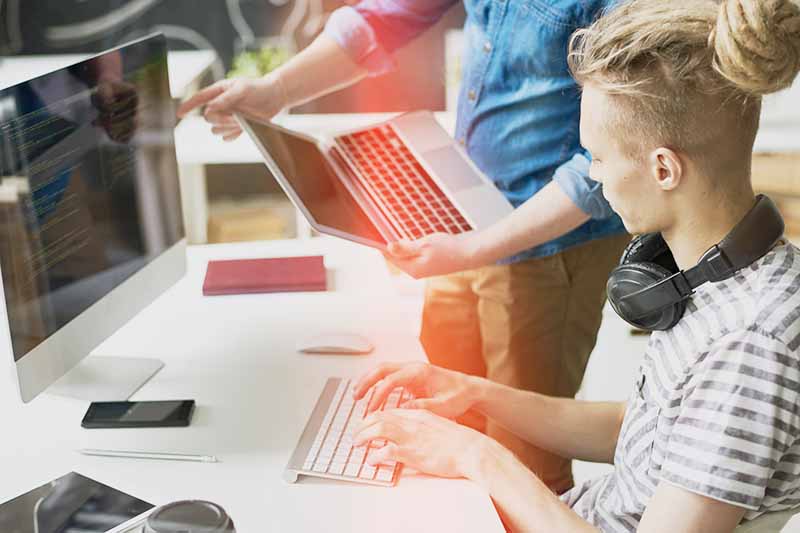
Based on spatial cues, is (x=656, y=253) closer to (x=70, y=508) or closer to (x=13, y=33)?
(x=70, y=508)

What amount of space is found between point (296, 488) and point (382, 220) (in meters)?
0.58

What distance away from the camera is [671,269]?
107 centimetres

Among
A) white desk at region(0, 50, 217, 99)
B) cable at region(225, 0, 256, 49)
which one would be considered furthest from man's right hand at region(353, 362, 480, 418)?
cable at region(225, 0, 256, 49)

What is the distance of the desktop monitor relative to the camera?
1.04 meters

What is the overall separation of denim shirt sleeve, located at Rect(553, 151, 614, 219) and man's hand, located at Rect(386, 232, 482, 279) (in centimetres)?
16

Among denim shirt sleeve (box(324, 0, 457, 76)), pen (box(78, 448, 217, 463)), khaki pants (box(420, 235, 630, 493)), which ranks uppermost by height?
denim shirt sleeve (box(324, 0, 457, 76))

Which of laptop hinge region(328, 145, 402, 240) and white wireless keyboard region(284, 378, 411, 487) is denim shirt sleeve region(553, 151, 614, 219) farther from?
white wireless keyboard region(284, 378, 411, 487)

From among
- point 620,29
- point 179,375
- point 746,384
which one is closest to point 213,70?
point 179,375

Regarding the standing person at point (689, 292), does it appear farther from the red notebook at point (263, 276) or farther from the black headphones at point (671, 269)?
the red notebook at point (263, 276)

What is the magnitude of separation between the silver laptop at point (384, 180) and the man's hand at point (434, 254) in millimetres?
30

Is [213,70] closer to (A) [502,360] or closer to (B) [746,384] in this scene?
(A) [502,360]

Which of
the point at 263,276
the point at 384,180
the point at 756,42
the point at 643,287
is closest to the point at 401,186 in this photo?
the point at 384,180

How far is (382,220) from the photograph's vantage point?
1.49m

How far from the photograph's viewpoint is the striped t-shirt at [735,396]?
2.84ft
